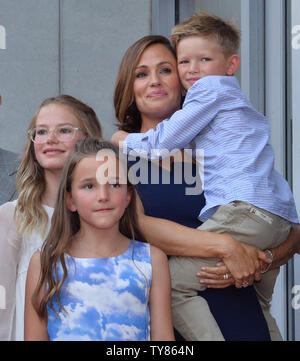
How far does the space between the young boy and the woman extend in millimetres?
228

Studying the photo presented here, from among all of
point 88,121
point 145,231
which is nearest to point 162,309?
point 145,231

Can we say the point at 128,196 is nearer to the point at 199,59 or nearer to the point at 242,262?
the point at 242,262

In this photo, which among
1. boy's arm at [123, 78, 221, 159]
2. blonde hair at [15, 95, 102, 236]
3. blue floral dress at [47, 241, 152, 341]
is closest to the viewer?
blue floral dress at [47, 241, 152, 341]

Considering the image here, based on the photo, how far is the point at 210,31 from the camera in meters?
2.22

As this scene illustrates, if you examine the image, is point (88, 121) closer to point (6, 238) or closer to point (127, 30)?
point (6, 238)

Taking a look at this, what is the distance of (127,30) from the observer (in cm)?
502

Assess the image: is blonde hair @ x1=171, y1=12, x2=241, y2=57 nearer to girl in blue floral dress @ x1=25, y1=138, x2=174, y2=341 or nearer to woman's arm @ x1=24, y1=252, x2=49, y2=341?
girl in blue floral dress @ x1=25, y1=138, x2=174, y2=341

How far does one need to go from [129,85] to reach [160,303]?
0.78m

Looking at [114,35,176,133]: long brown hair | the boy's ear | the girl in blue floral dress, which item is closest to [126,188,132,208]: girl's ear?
the girl in blue floral dress

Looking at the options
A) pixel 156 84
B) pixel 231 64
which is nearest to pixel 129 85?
pixel 156 84

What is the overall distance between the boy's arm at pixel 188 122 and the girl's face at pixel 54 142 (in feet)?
0.88

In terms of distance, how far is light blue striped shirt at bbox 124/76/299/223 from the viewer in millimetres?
1936

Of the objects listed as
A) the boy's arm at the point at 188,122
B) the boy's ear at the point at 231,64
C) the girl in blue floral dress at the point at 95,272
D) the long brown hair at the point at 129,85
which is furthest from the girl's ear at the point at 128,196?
the boy's ear at the point at 231,64
